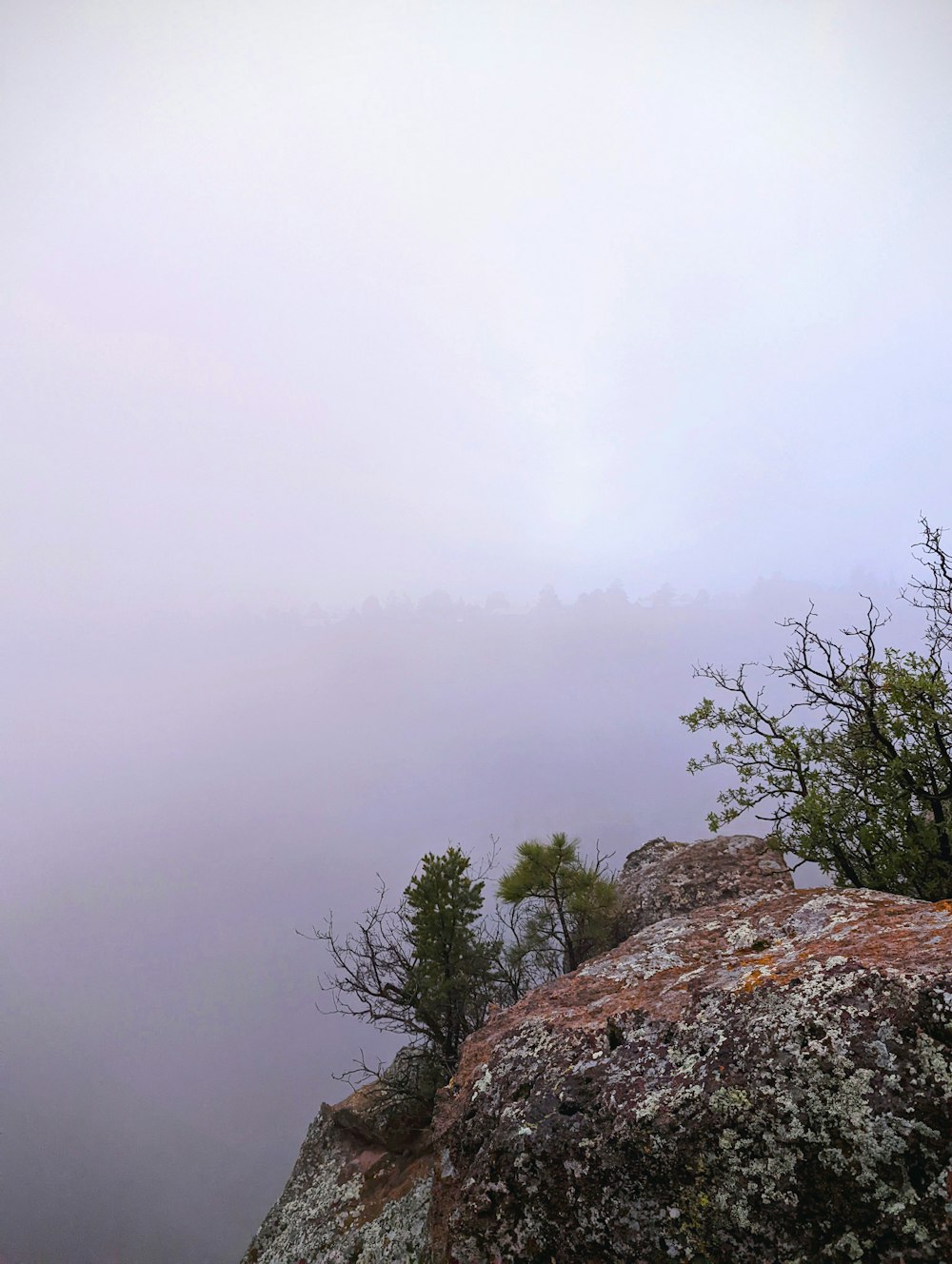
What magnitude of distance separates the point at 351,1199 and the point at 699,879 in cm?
1039

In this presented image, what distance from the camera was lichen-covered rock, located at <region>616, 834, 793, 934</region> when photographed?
13.8m

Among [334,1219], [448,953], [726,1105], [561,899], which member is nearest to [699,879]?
[561,899]

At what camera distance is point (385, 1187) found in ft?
36.6

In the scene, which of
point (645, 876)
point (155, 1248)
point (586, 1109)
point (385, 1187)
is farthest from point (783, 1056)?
point (155, 1248)

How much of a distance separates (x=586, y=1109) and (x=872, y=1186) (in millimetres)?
2086

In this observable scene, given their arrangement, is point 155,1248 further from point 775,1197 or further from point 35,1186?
point 775,1197

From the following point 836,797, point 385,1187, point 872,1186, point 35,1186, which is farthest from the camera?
point 35,1186

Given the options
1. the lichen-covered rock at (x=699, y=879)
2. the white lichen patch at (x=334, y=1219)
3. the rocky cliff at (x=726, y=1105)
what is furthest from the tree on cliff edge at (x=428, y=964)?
the rocky cliff at (x=726, y=1105)

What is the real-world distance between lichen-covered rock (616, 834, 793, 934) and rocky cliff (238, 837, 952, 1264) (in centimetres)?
802

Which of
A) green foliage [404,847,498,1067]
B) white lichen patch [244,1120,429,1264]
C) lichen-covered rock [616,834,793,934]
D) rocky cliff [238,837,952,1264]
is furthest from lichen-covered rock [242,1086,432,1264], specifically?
lichen-covered rock [616,834,793,934]

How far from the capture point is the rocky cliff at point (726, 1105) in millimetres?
3479

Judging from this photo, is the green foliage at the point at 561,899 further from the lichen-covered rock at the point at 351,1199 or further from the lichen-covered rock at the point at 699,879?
the lichen-covered rock at the point at 351,1199

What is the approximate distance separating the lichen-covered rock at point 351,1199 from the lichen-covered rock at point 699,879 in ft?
23.9

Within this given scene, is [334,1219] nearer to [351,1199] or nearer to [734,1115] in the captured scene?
[351,1199]
